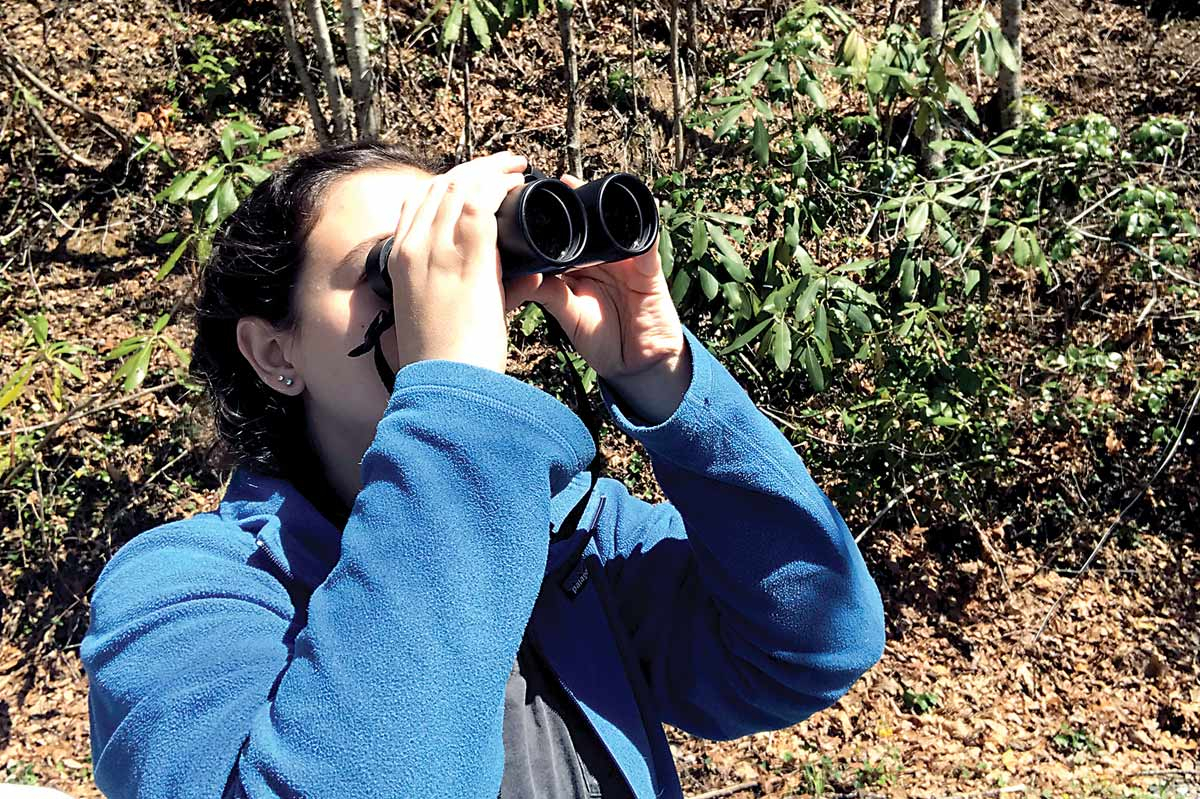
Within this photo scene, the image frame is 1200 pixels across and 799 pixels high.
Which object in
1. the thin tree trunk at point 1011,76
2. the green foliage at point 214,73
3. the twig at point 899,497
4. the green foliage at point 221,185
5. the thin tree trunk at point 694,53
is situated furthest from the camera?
the green foliage at point 214,73

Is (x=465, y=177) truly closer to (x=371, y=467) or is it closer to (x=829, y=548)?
(x=371, y=467)

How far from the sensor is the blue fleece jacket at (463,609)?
0.85 metres

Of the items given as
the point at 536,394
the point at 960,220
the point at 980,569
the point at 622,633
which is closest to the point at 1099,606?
the point at 980,569

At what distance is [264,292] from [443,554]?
0.54 meters

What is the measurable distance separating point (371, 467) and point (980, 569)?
11.9 ft

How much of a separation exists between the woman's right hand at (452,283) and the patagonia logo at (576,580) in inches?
13.8

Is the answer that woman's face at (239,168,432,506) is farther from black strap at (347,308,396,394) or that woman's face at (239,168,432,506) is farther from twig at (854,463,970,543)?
twig at (854,463,970,543)

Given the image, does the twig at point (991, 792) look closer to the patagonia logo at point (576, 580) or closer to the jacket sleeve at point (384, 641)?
the patagonia logo at point (576, 580)

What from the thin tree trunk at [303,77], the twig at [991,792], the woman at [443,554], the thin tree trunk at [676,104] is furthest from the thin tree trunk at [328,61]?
the twig at [991,792]

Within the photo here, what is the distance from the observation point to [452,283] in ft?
3.17

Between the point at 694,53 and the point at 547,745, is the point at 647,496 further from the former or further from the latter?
the point at 547,745

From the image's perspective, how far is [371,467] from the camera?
0.92 metres

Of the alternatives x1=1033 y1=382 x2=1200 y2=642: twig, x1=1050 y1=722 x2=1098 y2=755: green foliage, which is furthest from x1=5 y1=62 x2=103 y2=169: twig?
x1=1050 y1=722 x2=1098 y2=755: green foliage

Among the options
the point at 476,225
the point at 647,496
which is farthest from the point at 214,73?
the point at 476,225
